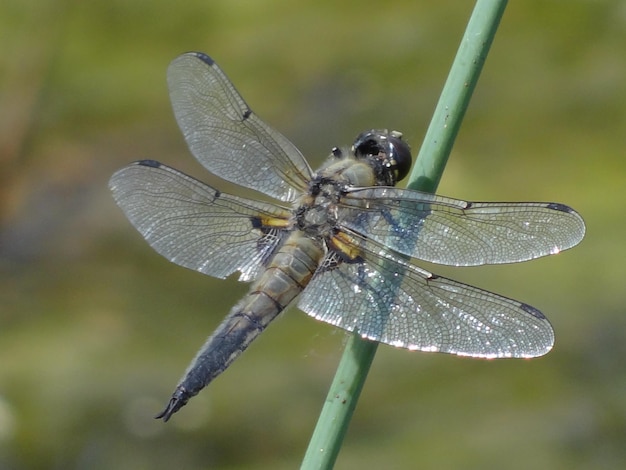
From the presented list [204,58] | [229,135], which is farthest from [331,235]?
[204,58]

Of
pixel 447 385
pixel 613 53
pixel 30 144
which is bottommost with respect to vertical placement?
pixel 447 385

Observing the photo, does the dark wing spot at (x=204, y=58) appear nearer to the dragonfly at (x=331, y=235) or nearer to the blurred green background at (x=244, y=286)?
the dragonfly at (x=331, y=235)

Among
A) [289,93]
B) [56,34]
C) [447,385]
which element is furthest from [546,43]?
[56,34]

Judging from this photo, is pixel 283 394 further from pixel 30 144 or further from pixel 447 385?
pixel 30 144

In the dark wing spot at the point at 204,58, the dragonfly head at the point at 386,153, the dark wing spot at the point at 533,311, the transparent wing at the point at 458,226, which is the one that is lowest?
the dark wing spot at the point at 533,311

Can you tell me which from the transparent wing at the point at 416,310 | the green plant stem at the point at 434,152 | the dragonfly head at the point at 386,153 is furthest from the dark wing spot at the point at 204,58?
the green plant stem at the point at 434,152

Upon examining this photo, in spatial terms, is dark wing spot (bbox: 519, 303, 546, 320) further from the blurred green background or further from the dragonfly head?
the blurred green background
